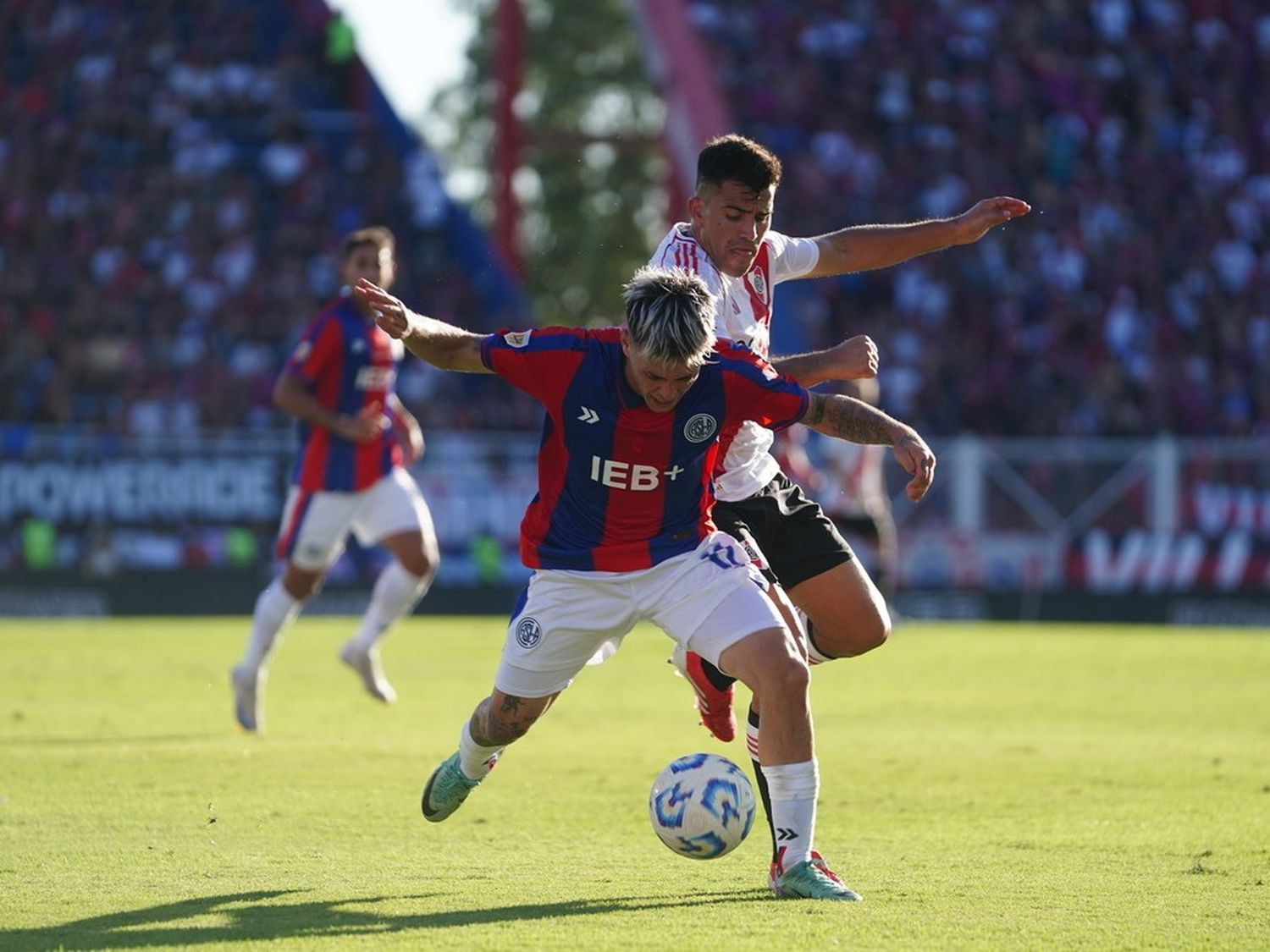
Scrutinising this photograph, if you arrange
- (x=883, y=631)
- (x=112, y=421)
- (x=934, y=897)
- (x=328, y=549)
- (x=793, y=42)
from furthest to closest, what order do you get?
(x=793, y=42) < (x=112, y=421) < (x=328, y=549) < (x=883, y=631) < (x=934, y=897)

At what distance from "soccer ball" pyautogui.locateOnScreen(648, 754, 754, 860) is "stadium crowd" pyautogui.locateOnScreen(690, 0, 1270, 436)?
65.8 ft

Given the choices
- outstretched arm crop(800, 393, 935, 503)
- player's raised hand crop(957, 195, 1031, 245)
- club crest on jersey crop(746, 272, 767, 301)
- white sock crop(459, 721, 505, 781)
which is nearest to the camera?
outstretched arm crop(800, 393, 935, 503)

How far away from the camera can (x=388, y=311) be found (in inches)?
253

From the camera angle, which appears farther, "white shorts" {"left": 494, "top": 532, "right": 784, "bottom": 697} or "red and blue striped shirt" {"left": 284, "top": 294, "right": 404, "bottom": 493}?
"red and blue striped shirt" {"left": 284, "top": 294, "right": 404, "bottom": 493}

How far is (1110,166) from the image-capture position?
3080cm

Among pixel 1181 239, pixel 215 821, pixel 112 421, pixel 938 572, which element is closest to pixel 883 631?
pixel 215 821

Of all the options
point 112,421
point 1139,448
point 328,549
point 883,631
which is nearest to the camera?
point 883,631

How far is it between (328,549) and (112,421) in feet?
46.2

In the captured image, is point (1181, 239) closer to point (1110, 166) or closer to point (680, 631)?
point (1110, 166)

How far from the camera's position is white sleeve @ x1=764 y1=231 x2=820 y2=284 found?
7734 millimetres

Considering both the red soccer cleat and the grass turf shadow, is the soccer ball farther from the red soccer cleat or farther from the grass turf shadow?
the red soccer cleat

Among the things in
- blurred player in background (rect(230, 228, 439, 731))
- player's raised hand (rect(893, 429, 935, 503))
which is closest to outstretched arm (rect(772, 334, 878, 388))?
player's raised hand (rect(893, 429, 935, 503))

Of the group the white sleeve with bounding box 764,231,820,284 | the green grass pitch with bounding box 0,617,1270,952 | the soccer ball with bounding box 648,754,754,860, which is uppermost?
the white sleeve with bounding box 764,231,820,284

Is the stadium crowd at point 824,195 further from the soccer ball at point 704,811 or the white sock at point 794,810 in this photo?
the white sock at point 794,810
